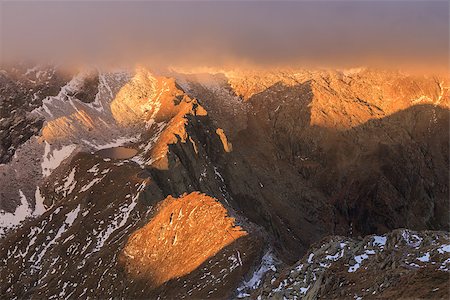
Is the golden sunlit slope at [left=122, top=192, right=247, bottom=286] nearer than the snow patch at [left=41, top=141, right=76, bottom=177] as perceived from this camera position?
Yes

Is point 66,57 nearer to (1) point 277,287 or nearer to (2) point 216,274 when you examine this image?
(2) point 216,274

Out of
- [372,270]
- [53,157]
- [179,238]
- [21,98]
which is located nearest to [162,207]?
[179,238]

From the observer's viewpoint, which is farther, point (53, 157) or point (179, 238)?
point (53, 157)

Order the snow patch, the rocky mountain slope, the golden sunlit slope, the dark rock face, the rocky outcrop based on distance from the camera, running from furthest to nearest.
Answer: the dark rock face, the snow patch, the golden sunlit slope, the rocky mountain slope, the rocky outcrop

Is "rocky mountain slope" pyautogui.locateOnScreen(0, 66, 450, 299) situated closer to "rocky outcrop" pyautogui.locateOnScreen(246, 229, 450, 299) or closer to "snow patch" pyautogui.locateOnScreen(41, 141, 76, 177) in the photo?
"rocky outcrop" pyautogui.locateOnScreen(246, 229, 450, 299)

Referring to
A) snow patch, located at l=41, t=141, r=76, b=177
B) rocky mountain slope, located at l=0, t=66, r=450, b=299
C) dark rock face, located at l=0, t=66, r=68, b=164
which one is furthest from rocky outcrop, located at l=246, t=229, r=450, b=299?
dark rock face, located at l=0, t=66, r=68, b=164

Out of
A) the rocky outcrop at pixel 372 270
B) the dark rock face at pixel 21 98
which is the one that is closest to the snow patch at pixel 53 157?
the dark rock face at pixel 21 98

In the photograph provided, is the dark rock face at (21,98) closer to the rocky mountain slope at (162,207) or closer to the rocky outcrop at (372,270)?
the rocky mountain slope at (162,207)

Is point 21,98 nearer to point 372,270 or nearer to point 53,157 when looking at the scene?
point 53,157

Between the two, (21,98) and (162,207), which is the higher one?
(21,98)
